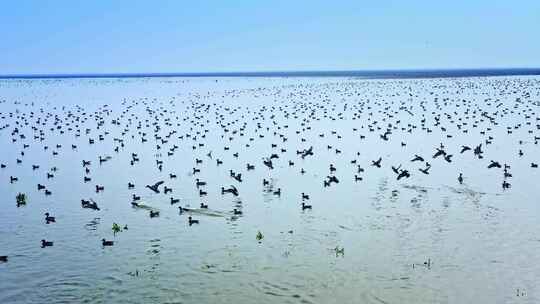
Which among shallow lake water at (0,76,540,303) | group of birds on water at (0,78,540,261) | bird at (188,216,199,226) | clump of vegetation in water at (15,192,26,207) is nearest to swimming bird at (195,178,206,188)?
group of birds on water at (0,78,540,261)

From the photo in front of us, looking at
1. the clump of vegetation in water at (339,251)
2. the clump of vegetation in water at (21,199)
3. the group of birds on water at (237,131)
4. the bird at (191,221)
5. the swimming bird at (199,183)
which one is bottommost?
the clump of vegetation in water at (339,251)

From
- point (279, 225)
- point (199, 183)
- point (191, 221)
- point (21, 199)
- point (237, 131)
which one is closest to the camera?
point (279, 225)

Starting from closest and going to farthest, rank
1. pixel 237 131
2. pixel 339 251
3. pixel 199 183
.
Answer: pixel 339 251
pixel 199 183
pixel 237 131

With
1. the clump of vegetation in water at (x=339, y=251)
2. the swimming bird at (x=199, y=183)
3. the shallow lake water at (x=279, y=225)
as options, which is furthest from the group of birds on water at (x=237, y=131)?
the clump of vegetation in water at (x=339, y=251)

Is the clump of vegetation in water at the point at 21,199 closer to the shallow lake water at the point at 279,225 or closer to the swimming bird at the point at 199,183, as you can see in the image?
the shallow lake water at the point at 279,225

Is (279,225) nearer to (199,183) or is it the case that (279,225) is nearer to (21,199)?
(199,183)

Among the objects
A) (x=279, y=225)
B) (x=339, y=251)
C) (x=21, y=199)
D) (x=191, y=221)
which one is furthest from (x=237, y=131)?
(x=339, y=251)

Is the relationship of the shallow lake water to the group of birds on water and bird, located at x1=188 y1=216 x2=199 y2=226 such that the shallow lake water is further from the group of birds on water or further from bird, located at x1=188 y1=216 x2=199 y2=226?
the group of birds on water

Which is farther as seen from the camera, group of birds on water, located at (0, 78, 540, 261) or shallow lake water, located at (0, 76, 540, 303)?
group of birds on water, located at (0, 78, 540, 261)

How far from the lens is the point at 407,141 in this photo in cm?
5262

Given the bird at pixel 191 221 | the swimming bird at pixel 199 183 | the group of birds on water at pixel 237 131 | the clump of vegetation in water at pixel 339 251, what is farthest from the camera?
the group of birds on water at pixel 237 131

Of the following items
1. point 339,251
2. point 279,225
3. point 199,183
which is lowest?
point 339,251

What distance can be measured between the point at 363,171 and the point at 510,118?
33823 mm

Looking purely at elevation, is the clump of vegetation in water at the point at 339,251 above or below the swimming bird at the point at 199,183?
below
